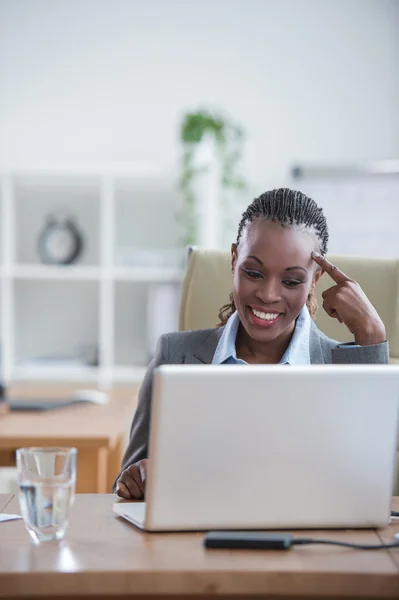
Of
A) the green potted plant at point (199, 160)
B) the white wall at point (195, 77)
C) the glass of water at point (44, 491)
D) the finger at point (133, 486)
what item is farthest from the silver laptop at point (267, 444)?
the white wall at point (195, 77)

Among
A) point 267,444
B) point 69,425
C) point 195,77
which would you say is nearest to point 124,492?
point 267,444

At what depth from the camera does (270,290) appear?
1.47 metres

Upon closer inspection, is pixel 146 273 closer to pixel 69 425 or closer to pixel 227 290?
pixel 69 425

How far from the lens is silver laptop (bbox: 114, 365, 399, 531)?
3.26ft

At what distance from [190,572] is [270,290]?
26.0 inches

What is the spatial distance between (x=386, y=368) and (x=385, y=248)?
2.86 meters

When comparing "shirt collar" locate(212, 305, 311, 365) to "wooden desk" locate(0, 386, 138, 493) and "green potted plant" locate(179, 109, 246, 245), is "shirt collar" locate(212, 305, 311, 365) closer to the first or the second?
"wooden desk" locate(0, 386, 138, 493)

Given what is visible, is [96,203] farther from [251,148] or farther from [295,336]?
[295,336]

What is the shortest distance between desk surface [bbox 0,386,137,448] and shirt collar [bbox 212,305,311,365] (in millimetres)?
738

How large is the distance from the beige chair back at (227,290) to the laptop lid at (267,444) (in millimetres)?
800

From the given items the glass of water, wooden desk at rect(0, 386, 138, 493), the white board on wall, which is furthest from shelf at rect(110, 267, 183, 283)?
the glass of water

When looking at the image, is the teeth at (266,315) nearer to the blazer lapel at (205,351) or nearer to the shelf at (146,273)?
the blazer lapel at (205,351)

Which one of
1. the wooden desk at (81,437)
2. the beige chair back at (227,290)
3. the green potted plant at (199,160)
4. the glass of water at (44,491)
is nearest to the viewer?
the glass of water at (44,491)

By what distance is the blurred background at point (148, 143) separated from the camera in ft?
12.3
